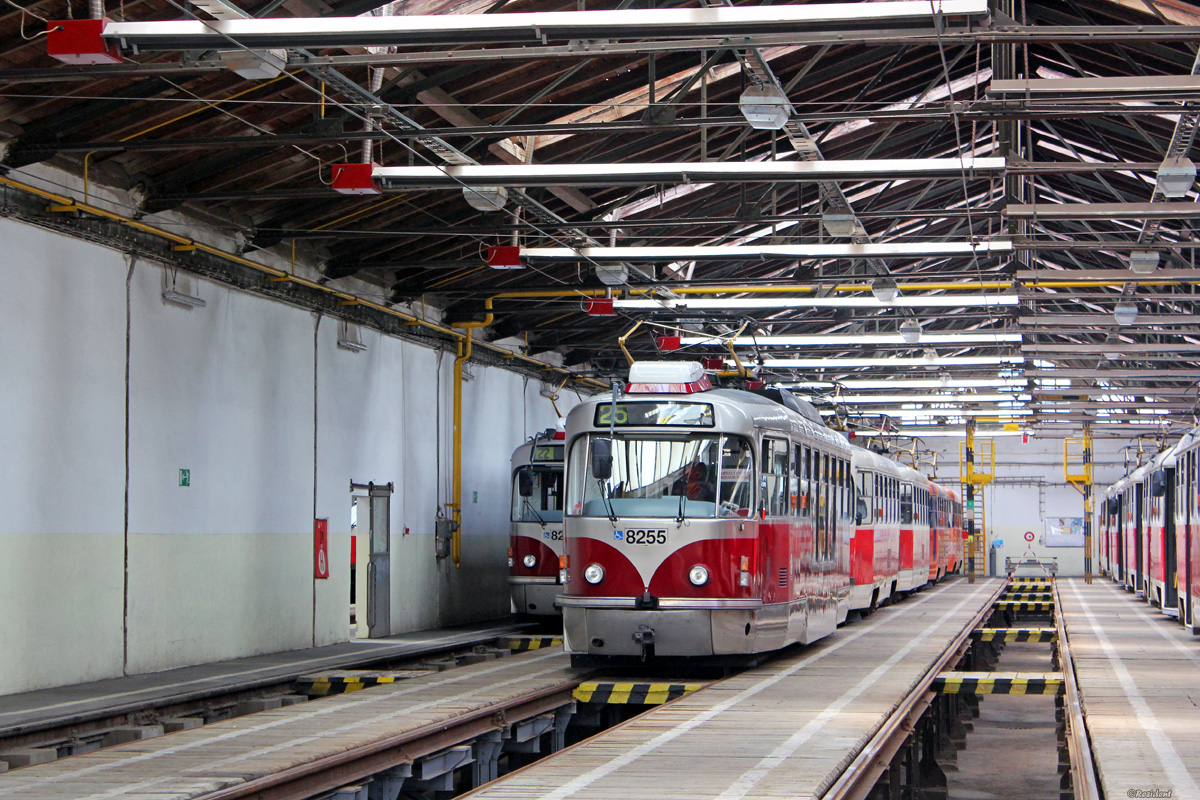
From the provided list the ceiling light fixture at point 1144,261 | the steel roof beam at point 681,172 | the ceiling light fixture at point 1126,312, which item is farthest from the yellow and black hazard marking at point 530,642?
the ceiling light fixture at point 1126,312

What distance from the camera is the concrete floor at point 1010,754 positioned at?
15023mm

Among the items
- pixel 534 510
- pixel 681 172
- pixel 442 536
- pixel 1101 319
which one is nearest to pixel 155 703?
pixel 681 172

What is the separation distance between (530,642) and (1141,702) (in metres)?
8.32

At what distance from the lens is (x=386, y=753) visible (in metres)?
9.61

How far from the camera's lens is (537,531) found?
2148 cm

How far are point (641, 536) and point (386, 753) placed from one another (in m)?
4.32

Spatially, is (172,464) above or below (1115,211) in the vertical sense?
below

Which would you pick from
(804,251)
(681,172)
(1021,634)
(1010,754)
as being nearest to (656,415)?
(681,172)

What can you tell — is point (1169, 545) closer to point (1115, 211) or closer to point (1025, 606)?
point (1025, 606)

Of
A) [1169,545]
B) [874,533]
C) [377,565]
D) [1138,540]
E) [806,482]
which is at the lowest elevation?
[1138,540]

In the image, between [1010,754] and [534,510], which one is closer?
[1010,754]

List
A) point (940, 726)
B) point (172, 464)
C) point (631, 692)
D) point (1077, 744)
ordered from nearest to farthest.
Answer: point (1077, 744)
point (631, 692)
point (172, 464)
point (940, 726)

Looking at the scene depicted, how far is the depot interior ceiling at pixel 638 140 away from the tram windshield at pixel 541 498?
2784mm

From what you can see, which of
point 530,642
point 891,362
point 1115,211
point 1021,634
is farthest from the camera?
point 891,362
